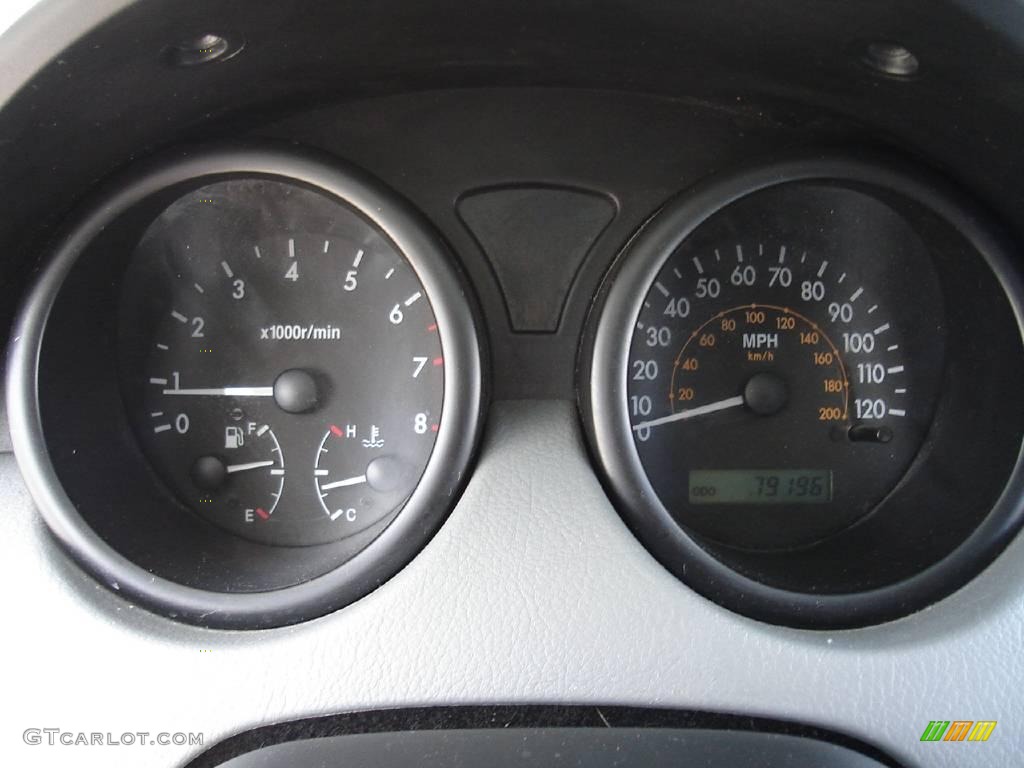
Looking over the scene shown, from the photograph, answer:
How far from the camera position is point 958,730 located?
1738 millimetres

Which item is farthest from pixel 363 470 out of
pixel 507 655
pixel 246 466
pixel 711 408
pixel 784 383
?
pixel 784 383

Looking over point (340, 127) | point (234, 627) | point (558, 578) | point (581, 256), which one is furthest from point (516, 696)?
point (340, 127)

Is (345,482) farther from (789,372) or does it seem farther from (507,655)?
(789,372)

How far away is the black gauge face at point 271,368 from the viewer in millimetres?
2094

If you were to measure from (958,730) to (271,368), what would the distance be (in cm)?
145

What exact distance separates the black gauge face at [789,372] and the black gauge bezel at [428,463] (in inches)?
17.3

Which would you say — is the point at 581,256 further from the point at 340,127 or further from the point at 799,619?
the point at 799,619

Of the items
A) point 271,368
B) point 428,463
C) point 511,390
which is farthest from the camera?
point 271,368

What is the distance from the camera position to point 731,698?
1748 mm

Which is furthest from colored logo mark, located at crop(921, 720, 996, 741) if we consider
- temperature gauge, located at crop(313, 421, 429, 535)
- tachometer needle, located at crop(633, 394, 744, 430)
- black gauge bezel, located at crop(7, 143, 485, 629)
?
temperature gauge, located at crop(313, 421, 429, 535)

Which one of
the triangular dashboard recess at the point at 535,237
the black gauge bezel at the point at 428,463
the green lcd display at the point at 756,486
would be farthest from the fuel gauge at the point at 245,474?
the green lcd display at the point at 756,486

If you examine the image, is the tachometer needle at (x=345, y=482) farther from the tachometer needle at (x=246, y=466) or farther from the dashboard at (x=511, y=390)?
the tachometer needle at (x=246, y=466)

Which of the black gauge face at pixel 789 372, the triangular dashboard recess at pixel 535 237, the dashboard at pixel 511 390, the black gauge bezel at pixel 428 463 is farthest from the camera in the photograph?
the black gauge face at pixel 789 372

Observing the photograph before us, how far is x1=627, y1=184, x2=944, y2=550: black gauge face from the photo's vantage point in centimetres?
216
